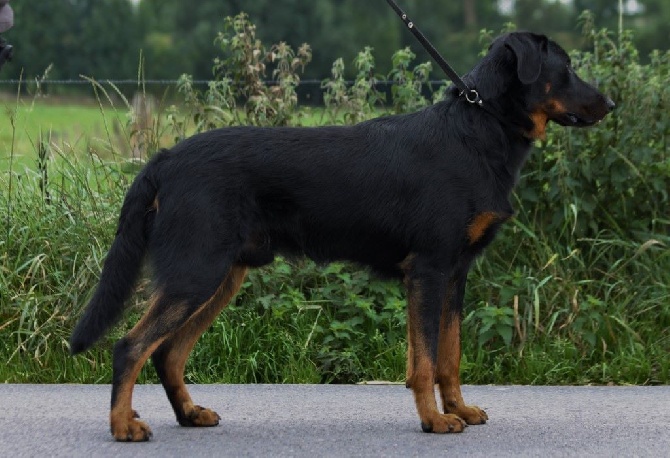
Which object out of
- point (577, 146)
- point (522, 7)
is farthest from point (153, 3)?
point (577, 146)

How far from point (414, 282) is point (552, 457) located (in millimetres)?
951

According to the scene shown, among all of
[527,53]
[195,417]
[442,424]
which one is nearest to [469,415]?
[442,424]

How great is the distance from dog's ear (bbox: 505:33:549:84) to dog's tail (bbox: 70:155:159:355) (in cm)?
170

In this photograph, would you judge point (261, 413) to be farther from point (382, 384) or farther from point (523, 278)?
point (523, 278)

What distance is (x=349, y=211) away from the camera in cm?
509

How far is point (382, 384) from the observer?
255 inches

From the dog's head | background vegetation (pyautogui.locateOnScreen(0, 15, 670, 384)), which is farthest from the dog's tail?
the dog's head

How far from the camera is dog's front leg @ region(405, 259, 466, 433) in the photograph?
4.85 meters

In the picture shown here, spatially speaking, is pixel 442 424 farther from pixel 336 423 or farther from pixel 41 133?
pixel 41 133

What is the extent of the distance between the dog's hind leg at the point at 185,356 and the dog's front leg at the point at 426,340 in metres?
0.83

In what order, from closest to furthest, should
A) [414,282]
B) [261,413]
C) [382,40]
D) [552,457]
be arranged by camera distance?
1. [552,457]
2. [414,282]
3. [261,413]
4. [382,40]

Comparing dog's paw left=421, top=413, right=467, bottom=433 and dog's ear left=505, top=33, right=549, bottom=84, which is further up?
dog's ear left=505, top=33, right=549, bottom=84

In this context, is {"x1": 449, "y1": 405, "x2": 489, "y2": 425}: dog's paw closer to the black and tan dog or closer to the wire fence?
the black and tan dog

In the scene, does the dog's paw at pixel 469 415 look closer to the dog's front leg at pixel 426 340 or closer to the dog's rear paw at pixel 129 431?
the dog's front leg at pixel 426 340
